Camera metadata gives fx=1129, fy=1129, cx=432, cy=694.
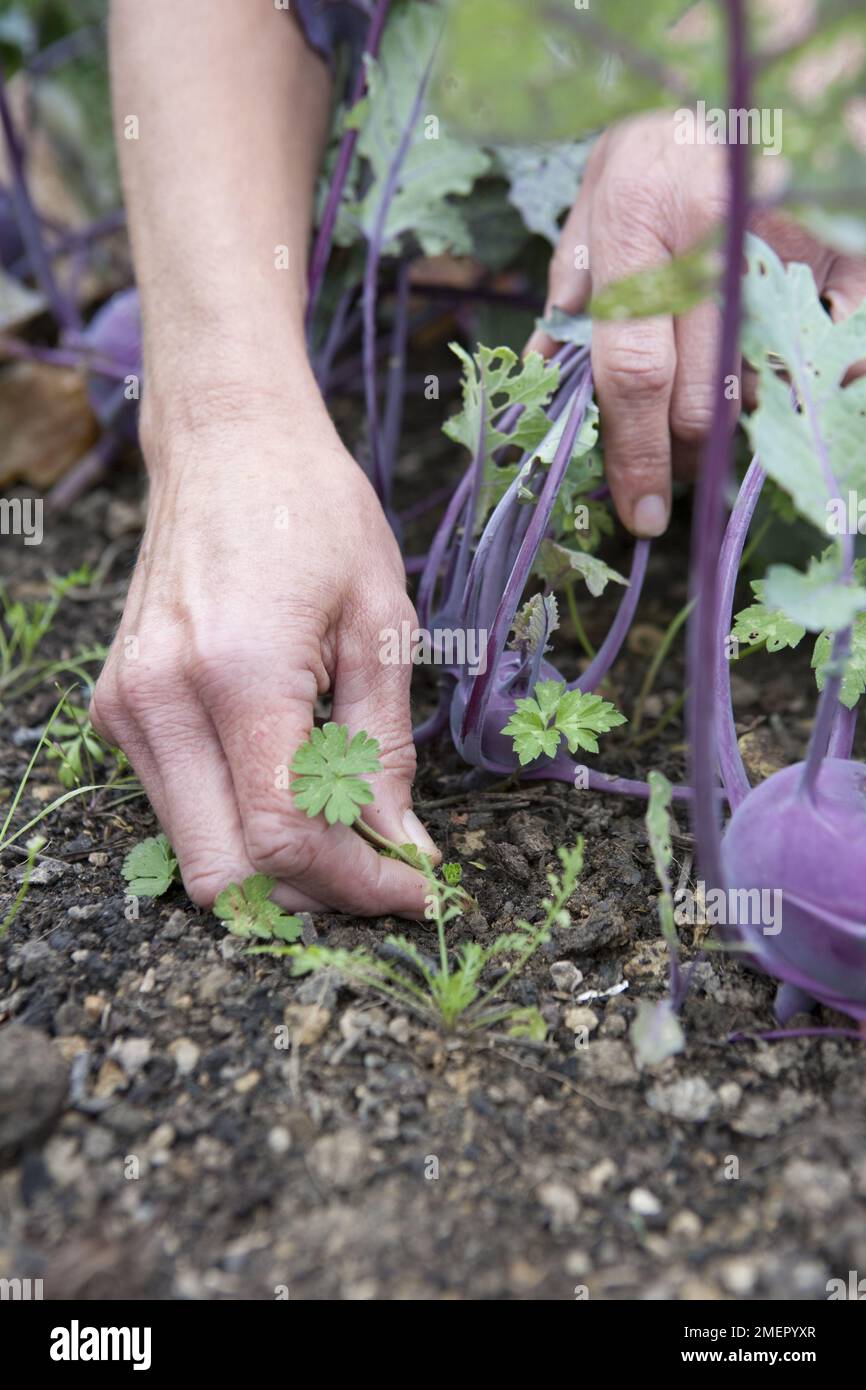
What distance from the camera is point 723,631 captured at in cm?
119

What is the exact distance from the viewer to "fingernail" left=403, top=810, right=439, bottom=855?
1196mm

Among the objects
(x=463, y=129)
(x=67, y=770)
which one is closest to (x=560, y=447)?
(x=463, y=129)

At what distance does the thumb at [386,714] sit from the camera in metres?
1.20

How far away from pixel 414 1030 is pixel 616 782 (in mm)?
Answer: 425

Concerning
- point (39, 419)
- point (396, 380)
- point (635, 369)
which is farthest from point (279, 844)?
point (39, 419)

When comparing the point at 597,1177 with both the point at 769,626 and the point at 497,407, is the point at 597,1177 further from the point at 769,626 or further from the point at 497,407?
the point at 497,407

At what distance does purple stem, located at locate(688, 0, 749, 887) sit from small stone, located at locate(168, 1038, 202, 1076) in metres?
0.49

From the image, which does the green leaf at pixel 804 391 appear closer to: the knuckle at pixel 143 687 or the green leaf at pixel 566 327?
the green leaf at pixel 566 327

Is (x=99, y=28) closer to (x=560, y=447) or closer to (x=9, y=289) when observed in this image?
(x=9, y=289)

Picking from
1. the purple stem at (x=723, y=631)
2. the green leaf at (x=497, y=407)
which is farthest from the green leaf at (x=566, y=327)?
the purple stem at (x=723, y=631)

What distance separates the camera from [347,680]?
1225 mm

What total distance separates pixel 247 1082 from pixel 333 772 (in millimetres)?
292

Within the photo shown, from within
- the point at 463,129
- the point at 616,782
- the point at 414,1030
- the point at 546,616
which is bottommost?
the point at 414,1030
